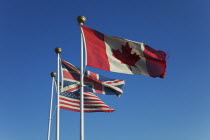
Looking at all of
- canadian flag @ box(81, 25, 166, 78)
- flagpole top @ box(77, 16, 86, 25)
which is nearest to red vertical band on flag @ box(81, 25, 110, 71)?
canadian flag @ box(81, 25, 166, 78)

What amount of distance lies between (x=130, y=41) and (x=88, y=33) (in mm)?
2320

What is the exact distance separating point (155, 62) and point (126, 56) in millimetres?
1584

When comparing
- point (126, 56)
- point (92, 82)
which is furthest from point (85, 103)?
point (126, 56)

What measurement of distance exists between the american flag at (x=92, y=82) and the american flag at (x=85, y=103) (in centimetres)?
87

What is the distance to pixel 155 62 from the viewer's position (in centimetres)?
1535

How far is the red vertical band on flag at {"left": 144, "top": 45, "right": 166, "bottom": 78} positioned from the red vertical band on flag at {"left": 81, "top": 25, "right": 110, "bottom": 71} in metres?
2.35

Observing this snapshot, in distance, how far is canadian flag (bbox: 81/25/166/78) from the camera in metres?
14.3

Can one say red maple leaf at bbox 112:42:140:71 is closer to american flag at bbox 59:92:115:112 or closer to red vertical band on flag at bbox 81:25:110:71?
red vertical band on flag at bbox 81:25:110:71

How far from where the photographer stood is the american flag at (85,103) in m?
18.2

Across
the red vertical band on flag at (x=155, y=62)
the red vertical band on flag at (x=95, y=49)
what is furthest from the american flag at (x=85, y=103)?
the red vertical band on flag at (x=95, y=49)

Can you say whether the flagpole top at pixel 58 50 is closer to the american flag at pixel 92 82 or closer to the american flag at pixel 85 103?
the american flag at pixel 92 82

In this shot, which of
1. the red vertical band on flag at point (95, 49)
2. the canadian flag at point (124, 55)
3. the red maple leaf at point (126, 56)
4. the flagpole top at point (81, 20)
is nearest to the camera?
the red vertical band on flag at point (95, 49)

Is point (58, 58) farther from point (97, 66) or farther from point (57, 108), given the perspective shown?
point (97, 66)

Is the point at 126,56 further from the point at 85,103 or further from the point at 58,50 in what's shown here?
the point at 58,50
